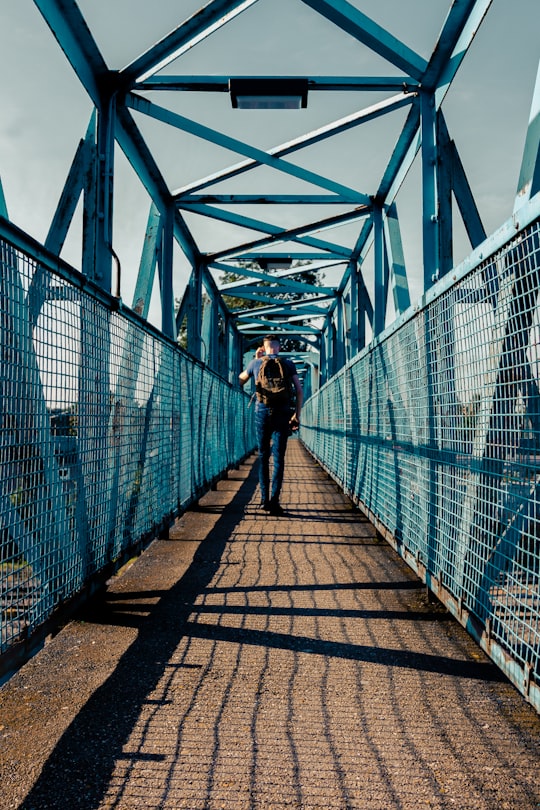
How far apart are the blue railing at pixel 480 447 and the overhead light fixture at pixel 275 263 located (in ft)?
26.5

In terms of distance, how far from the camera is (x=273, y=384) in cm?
705

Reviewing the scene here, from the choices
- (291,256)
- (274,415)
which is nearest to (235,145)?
(274,415)

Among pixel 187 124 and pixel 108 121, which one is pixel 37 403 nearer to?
pixel 108 121

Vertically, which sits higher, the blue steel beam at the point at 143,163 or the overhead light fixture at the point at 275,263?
the blue steel beam at the point at 143,163

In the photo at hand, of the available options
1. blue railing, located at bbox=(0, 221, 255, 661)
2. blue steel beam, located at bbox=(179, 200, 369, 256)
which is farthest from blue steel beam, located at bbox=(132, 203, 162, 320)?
blue railing, located at bbox=(0, 221, 255, 661)

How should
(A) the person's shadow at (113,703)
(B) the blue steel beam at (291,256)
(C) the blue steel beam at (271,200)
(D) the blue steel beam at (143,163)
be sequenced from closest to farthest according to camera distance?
(A) the person's shadow at (113,703), (D) the blue steel beam at (143,163), (C) the blue steel beam at (271,200), (B) the blue steel beam at (291,256)

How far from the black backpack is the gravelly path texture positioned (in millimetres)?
2964

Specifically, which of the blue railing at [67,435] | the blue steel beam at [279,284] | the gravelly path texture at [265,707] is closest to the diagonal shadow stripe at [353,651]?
the gravelly path texture at [265,707]

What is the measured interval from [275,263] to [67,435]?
1022 cm

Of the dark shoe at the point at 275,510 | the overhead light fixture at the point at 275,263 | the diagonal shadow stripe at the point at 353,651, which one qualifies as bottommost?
the diagonal shadow stripe at the point at 353,651

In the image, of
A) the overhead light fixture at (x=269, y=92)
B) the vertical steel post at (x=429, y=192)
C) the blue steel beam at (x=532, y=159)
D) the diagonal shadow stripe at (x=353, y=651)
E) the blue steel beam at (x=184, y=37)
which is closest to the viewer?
the diagonal shadow stripe at (x=353, y=651)

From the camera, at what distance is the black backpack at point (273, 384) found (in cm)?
704

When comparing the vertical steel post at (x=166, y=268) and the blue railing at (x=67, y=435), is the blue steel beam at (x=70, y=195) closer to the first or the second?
the blue railing at (x=67, y=435)

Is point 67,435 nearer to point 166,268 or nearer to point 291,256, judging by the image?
point 166,268
